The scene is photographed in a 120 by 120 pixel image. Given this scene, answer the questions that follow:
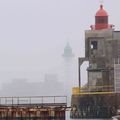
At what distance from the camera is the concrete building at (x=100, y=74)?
127919 millimetres

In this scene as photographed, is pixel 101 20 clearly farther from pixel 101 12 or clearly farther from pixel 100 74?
pixel 100 74

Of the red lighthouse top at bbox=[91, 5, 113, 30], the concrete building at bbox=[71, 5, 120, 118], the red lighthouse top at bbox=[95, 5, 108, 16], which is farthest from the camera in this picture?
the red lighthouse top at bbox=[95, 5, 108, 16]

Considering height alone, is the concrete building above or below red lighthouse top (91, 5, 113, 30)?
below

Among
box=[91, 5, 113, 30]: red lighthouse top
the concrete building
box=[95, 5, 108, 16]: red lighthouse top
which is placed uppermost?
box=[95, 5, 108, 16]: red lighthouse top

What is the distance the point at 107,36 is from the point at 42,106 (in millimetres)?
67410

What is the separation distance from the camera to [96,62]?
140 m

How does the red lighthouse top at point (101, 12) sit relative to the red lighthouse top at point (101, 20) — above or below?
above

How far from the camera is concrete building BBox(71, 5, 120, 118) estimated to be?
12792 centimetres

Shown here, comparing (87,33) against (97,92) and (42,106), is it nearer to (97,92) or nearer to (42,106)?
(97,92)

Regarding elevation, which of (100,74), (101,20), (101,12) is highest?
(101,12)

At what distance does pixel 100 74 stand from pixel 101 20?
31.0ft

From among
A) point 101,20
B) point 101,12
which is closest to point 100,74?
point 101,20

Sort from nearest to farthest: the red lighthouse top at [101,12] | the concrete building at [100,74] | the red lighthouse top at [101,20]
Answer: the concrete building at [100,74] < the red lighthouse top at [101,20] < the red lighthouse top at [101,12]

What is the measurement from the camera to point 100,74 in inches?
5418
